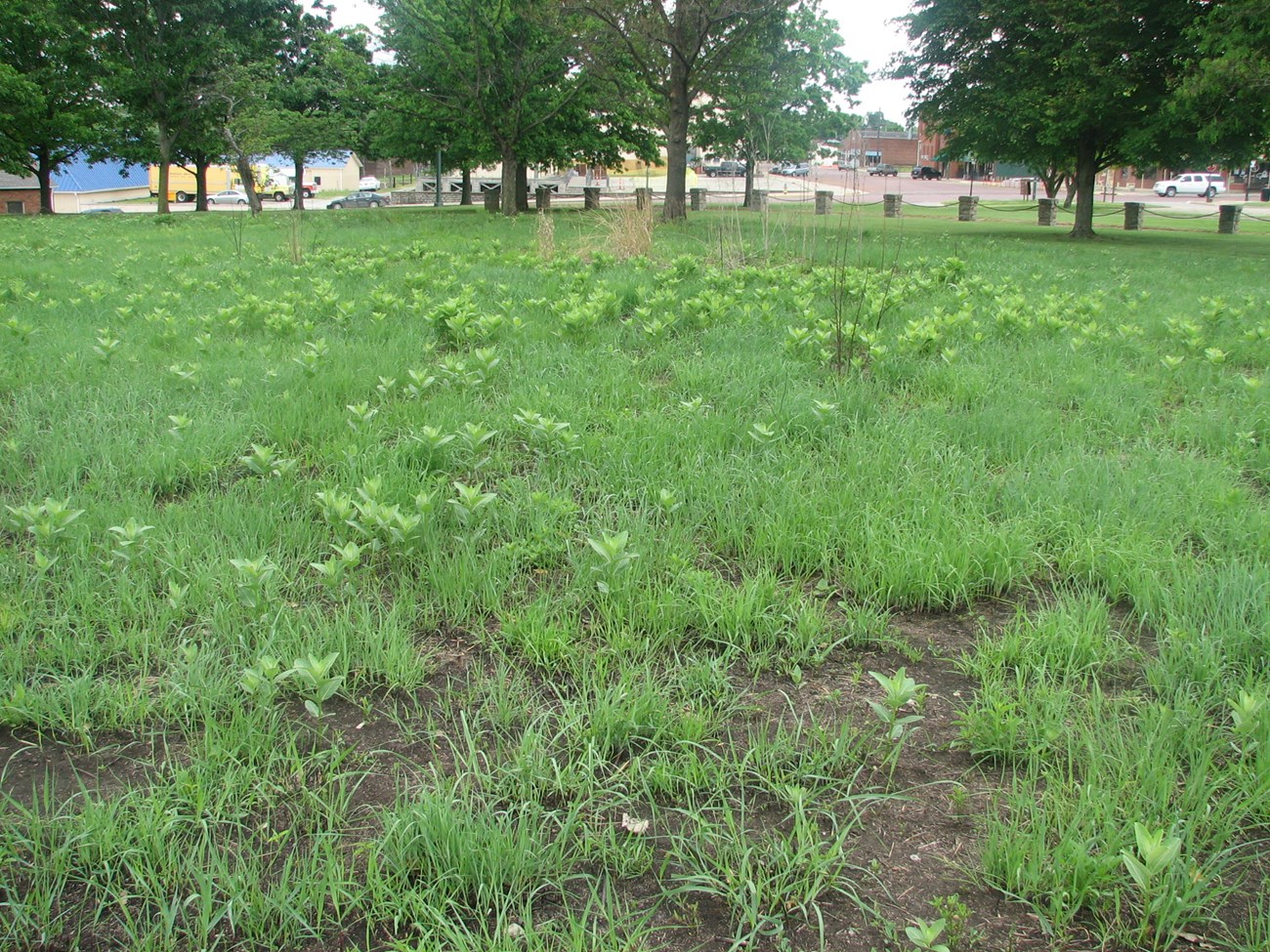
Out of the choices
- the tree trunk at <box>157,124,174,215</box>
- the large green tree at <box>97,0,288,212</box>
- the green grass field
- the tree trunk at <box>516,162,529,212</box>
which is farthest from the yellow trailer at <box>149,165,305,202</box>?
the green grass field

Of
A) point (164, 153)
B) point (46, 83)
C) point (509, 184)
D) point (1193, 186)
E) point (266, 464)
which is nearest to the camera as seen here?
point (266, 464)

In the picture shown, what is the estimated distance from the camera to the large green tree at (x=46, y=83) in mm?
28188

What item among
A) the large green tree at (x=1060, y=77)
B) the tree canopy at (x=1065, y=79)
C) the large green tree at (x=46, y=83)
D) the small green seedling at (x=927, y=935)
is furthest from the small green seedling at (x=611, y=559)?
the large green tree at (x=46, y=83)

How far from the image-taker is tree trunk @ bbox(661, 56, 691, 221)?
2136 cm

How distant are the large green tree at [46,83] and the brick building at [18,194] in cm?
1762

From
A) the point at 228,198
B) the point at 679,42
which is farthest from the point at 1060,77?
the point at 228,198

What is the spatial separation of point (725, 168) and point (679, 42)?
2651cm

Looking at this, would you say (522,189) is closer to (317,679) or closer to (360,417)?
(360,417)

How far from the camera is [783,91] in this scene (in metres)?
26.7

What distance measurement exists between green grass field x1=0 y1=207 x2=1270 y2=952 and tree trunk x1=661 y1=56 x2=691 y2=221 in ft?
58.9

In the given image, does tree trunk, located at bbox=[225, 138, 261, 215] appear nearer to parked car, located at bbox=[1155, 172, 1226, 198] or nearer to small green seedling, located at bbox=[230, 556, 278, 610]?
small green seedling, located at bbox=[230, 556, 278, 610]

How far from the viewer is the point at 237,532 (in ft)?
9.88

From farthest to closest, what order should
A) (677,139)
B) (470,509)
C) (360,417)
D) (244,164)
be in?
(244,164), (677,139), (360,417), (470,509)

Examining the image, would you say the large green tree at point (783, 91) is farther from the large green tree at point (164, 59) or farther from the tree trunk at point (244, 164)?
the large green tree at point (164, 59)
